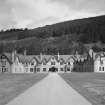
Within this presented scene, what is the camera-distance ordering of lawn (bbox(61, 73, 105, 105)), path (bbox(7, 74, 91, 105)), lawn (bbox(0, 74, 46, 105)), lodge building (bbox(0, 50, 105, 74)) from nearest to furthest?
1. path (bbox(7, 74, 91, 105))
2. lawn (bbox(61, 73, 105, 105))
3. lawn (bbox(0, 74, 46, 105))
4. lodge building (bbox(0, 50, 105, 74))

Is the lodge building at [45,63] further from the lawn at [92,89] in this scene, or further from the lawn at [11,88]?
the lawn at [11,88]

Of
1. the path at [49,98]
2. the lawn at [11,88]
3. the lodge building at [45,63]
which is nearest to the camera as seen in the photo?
the path at [49,98]

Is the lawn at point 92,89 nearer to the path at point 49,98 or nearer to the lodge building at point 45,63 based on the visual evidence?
the path at point 49,98

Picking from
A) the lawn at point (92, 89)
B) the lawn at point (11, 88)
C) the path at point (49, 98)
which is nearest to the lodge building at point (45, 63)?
the lawn at point (92, 89)

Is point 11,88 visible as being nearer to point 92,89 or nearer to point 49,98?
point 92,89

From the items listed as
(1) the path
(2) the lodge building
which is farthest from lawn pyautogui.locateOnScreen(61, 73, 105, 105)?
(2) the lodge building

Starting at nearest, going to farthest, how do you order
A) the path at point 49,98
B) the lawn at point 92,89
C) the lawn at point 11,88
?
the path at point 49,98, the lawn at point 92,89, the lawn at point 11,88

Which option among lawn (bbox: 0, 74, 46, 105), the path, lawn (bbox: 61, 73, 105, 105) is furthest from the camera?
lawn (bbox: 0, 74, 46, 105)

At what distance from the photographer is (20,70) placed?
281 feet

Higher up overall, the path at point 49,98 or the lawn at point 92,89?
the path at point 49,98

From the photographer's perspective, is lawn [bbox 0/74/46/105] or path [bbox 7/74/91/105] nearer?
path [bbox 7/74/91/105]

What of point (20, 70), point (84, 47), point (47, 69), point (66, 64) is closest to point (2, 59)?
point (20, 70)

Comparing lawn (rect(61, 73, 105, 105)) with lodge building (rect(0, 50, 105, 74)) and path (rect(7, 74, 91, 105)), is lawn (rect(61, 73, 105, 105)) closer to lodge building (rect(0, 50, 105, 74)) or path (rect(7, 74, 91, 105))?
path (rect(7, 74, 91, 105))

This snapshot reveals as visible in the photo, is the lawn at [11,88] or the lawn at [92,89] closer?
the lawn at [92,89]
